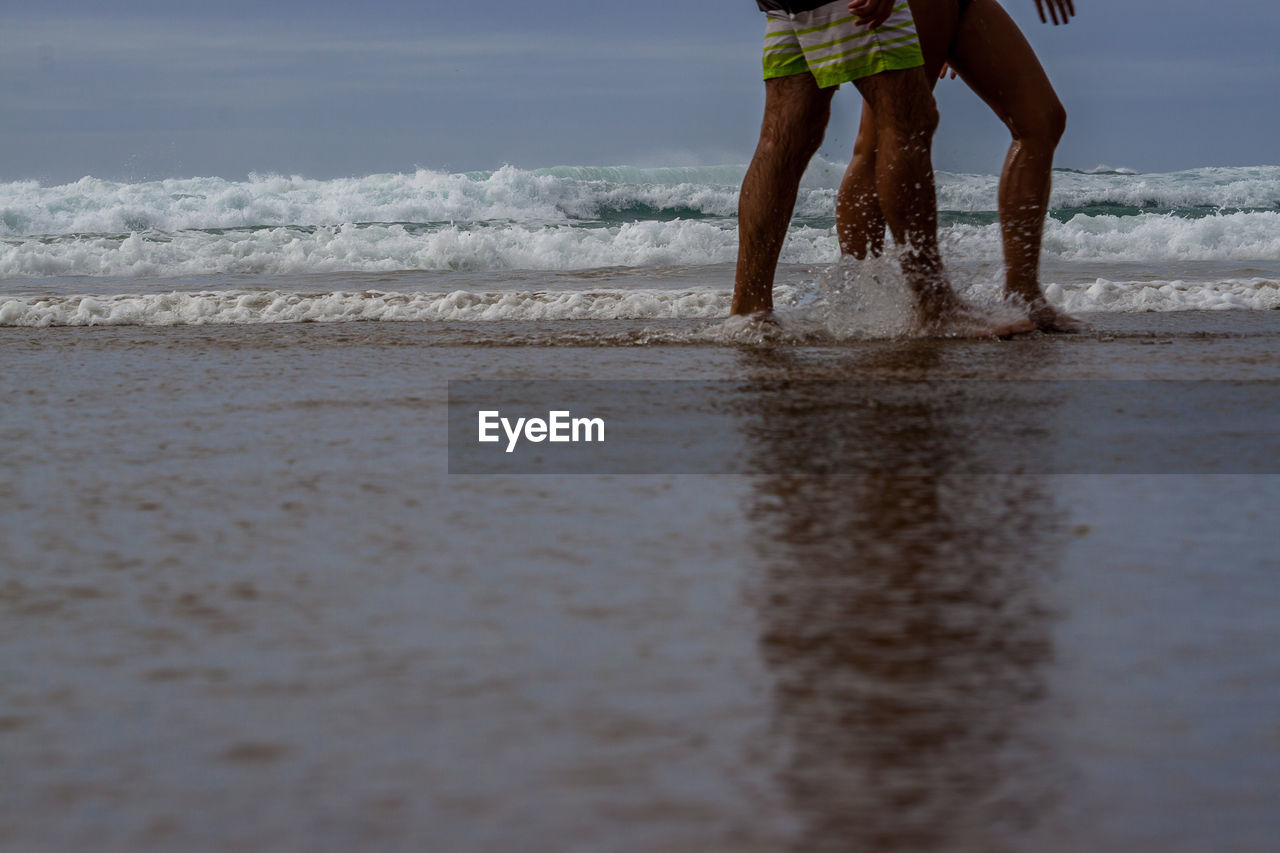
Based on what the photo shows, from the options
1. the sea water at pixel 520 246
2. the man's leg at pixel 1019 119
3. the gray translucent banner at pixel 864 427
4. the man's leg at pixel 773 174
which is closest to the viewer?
the gray translucent banner at pixel 864 427

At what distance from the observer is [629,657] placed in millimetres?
911

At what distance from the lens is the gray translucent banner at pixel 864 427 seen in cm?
164

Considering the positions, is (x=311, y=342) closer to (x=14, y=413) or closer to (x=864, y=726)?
(x=14, y=413)

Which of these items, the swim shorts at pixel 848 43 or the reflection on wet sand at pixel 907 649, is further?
the swim shorts at pixel 848 43

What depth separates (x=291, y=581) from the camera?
3.74 feet

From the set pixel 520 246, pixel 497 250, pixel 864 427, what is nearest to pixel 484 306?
pixel 864 427

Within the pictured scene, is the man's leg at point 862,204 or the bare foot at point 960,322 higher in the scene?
the man's leg at point 862,204

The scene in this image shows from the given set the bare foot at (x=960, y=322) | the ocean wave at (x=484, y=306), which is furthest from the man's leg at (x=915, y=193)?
the ocean wave at (x=484, y=306)

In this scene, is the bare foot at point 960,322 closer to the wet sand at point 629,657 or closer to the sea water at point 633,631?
the sea water at point 633,631

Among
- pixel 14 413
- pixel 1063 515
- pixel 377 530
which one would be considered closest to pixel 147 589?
pixel 377 530

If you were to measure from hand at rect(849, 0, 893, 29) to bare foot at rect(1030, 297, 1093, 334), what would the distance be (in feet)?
2.76

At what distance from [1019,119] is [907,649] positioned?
278 centimetres

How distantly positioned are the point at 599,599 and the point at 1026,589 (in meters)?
0.33

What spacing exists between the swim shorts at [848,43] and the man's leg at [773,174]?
13 centimetres
